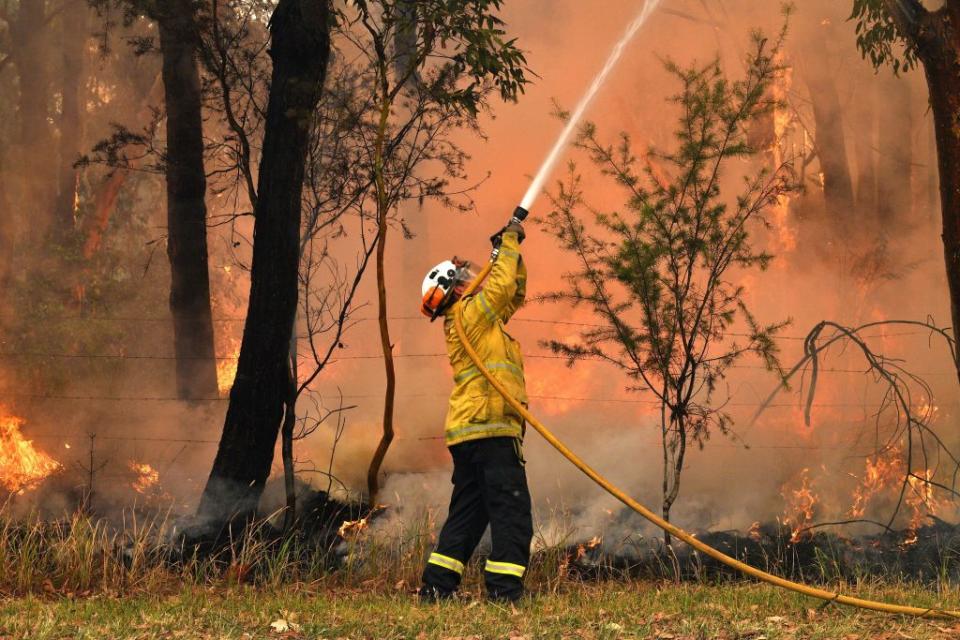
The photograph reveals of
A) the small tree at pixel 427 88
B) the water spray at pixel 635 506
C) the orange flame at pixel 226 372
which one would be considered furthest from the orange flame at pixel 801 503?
the orange flame at pixel 226 372

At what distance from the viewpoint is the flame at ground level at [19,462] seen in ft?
46.4

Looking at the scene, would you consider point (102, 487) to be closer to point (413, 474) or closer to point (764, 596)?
point (413, 474)

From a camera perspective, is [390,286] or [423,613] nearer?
[423,613]

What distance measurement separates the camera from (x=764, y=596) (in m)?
6.99

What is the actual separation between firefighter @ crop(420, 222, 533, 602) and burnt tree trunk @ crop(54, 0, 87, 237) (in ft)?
59.1

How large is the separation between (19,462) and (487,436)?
9958 mm

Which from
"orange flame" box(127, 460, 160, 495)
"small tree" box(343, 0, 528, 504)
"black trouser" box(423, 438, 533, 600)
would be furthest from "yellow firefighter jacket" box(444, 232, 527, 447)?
"orange flame" box(127, 460, 160, 495)

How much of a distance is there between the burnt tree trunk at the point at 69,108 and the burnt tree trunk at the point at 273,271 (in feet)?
48.2

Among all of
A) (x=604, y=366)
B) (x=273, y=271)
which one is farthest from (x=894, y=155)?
(x=273, y=271)

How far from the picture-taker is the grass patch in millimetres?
5645

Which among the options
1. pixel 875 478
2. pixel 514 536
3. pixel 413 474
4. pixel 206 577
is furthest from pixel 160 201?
pixel 514 536

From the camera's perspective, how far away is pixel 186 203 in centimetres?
1274

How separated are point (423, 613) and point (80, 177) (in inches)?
859

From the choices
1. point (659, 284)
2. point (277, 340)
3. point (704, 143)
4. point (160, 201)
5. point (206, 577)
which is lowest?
point (206, 577)
